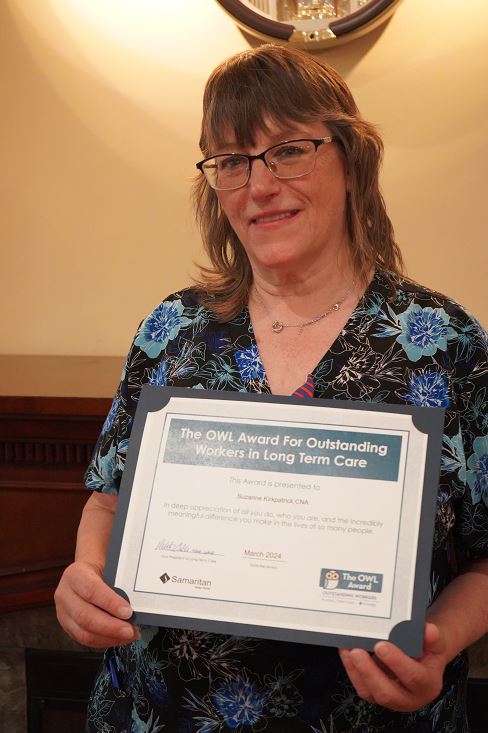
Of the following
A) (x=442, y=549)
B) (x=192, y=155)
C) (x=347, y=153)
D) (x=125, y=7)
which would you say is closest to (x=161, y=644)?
(x=442, y=549)

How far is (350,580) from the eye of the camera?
93 cm

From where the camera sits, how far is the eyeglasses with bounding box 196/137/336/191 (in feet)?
3.92

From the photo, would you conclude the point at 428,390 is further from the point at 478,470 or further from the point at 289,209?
the point at 289,209

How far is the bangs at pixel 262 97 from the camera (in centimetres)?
120

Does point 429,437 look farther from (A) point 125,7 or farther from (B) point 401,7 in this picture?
(A) point 125,7

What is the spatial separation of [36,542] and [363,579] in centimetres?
94

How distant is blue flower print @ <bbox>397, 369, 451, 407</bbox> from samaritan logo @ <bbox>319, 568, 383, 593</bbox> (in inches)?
10.8

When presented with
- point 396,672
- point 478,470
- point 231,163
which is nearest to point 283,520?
point 396,672

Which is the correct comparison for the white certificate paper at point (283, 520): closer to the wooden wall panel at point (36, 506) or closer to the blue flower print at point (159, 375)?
the blue flower print at point (159, 375)

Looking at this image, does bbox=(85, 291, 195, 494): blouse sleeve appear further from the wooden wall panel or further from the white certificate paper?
the wooden wall panel

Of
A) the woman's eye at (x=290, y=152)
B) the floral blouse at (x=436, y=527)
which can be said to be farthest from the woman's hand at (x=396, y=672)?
the woman's eye at (x=290, y=152)

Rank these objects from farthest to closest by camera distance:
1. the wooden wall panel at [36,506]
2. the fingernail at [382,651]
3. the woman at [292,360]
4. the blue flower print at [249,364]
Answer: the wooden wall panel at [36,506] → the blue flower print at [249,364] → the woman at [292,360] → the fingernail at [382,651]

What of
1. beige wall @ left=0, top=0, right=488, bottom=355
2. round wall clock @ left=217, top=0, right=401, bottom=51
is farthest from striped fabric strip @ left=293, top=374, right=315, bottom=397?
round wall clock @ left=217, top=0, right=401, bottom=51

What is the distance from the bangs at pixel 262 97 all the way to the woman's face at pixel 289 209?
0.01 m
